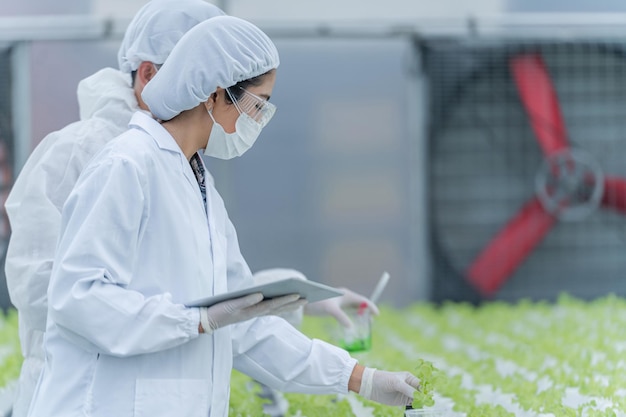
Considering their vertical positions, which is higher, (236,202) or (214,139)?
(214,139)

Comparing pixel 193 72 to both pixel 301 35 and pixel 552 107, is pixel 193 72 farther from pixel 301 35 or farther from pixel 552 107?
pixel 552 107

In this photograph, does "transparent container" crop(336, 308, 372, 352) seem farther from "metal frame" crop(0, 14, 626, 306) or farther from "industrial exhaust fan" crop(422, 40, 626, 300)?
"industrial exhaust fan" crop(422, 40, 626, 300)

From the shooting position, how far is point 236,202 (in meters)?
5.79

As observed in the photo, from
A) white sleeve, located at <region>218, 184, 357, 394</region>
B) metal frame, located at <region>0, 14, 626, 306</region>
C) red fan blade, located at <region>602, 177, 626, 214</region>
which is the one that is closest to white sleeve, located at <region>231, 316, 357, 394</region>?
white sleeve, located at <region>218, 184, 357, 394</region>

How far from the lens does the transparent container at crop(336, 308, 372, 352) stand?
2.83 meters

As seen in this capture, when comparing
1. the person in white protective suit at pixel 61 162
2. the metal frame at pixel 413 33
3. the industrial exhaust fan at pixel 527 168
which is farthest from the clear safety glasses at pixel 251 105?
the industrial exhaust fan at pixel 527 168

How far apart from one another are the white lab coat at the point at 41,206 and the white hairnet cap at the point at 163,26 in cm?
11

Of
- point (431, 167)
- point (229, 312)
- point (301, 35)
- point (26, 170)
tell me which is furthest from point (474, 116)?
point (229, 312)

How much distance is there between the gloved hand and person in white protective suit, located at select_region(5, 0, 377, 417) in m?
0.69

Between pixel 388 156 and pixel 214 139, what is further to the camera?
pixel 388 156

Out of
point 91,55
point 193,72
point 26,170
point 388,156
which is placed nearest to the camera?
point 193,72

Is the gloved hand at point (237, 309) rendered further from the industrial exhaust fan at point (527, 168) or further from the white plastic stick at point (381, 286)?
the industrial exhaust fan at point (527, 168)

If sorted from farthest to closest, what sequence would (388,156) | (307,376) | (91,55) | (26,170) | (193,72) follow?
(388,156), (91,55), (26,170), (307,376), (193,72)

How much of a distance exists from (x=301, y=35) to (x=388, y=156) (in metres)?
0.91
